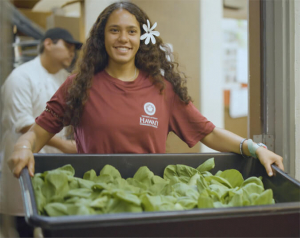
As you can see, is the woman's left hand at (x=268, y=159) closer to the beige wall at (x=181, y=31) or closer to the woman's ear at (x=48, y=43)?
the beige wall at (x=181, y=31)

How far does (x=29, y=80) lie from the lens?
5.34 ft

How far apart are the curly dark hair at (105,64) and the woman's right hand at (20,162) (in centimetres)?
27

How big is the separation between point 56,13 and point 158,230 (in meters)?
1.46

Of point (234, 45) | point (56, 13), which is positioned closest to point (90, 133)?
point (56, 13)

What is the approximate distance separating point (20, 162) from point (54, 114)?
0.29 meters

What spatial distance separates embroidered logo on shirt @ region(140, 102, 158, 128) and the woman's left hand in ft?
1.22

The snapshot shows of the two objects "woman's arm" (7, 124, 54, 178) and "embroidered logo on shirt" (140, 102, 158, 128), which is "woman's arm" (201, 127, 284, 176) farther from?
"woman's arm" (7, 124, 54, 178)

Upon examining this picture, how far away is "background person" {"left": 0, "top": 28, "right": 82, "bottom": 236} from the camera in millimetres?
1374

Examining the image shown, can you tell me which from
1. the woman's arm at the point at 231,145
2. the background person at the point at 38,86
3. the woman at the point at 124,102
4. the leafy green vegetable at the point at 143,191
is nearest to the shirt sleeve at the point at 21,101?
the background person at the point at 38,86

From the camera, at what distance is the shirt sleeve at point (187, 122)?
1.39 metres

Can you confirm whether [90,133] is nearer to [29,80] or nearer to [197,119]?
[197,119]

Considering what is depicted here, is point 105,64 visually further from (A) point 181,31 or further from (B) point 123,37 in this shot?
(A) point 181,31

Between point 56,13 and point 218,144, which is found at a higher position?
point 56,13

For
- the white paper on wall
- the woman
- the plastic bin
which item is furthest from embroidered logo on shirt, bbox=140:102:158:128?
the white paper on wall
